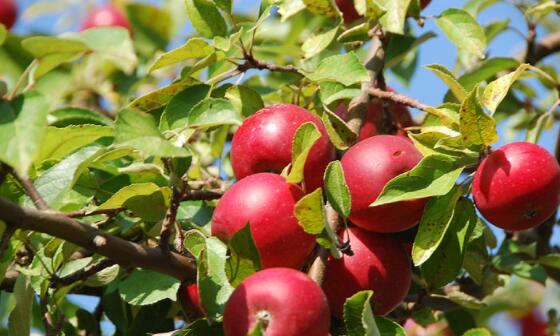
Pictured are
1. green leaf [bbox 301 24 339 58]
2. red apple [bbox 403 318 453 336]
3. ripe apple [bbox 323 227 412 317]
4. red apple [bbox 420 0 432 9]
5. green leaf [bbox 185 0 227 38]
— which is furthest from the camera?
red apple [bbox 403 318 453 336]

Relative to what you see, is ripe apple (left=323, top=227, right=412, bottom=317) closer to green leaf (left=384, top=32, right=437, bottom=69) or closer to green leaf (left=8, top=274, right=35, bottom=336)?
green leaf (left=8, top=274, right=35, bottom=336)

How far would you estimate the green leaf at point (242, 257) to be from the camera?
3.83 ft

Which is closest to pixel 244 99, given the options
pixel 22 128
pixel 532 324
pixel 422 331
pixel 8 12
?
pixel 22 128

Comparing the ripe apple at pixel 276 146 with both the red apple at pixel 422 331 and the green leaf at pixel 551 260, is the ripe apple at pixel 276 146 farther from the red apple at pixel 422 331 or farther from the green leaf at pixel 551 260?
the red apple at pixel 422 331

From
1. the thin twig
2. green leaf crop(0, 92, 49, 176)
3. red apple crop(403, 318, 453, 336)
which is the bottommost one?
red apple crop(403, 318, 453, 336)

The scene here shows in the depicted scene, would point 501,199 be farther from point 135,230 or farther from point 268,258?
point 135,230

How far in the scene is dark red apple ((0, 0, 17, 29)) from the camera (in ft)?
11.4

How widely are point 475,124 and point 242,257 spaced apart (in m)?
0.39

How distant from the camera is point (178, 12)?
2.77 metres

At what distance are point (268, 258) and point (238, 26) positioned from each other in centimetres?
54

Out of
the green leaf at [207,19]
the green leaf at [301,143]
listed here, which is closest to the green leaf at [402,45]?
the green leaf at [207,19]

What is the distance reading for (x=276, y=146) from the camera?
4.43ft

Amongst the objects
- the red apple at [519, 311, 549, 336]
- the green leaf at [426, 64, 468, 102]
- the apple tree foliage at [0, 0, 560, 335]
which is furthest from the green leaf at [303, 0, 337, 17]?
the red apple at [519, 311, 549, 336]

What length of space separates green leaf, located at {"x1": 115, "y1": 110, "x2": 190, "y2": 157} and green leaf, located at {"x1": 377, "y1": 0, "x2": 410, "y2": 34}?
23.5 inches
